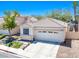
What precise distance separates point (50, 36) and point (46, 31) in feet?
3.25

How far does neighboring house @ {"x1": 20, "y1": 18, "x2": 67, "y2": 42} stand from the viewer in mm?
20870

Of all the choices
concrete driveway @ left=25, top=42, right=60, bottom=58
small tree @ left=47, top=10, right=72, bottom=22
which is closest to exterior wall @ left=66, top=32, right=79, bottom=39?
concrete driveway @ left=25, top=42, right=60, bottom=58

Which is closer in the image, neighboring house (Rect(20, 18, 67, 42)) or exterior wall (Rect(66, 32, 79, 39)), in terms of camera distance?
neighboring house (Rect(20, 18, 67, 42))

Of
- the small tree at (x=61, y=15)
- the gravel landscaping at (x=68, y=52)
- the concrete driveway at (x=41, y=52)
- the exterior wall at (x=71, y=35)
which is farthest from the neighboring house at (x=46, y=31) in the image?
the small tree at (x=61, y=15)

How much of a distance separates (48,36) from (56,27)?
1.84 metres

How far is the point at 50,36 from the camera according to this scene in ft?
70.1

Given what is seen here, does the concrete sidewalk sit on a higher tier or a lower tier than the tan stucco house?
lower

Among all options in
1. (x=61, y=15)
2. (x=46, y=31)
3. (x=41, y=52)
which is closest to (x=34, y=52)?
(x=41, y=52)

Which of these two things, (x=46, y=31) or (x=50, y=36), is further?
(x=46, y=31)

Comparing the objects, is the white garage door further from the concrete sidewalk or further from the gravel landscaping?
the concrete sidewalk

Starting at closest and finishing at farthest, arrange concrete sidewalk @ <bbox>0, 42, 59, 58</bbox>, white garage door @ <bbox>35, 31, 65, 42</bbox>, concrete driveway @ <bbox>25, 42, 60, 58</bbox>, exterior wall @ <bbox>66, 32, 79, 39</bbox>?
1. concrete sidewalk @ <bbox>0, 42, 59, 58</bbox>
2. concrete driveway @ <bbox>25, 42, 60, 58</bbox>
3. white garage door @ <bbox>35, 31, 65, 42</bbox>
4. exterior wall @ <bbox>66, 32, 79, 39</bbox>

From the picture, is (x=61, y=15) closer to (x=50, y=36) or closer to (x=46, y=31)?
(x=46, y=31)

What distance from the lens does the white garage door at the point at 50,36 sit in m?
20.9

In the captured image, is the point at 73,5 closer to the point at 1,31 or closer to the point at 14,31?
the point at 14,31
